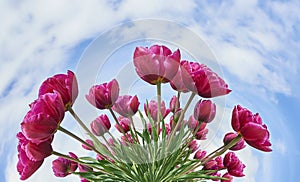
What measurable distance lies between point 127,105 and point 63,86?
11cm

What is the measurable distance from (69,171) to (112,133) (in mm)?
121

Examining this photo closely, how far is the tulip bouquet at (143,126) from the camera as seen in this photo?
592mm

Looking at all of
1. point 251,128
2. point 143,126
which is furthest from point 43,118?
point 251,128

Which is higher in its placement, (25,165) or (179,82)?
(179,82)

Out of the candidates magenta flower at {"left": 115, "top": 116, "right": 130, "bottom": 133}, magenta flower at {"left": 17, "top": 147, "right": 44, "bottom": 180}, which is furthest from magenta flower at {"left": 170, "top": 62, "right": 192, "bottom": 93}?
magenta flower at {"left": 17, "top": 147, "right": 44, "bottom": 180}

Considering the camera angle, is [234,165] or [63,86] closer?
[63,86]

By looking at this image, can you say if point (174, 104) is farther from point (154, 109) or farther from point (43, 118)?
point (43, 118)

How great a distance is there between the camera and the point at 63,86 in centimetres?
62

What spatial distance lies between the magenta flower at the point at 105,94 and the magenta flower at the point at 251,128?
0.62 ft

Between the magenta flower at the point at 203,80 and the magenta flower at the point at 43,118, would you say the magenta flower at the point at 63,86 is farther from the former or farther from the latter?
the magenta flower at the point at 203,80

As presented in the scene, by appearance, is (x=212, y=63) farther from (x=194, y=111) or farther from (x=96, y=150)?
(x=96, y=150)

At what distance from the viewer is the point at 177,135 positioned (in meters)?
0.64

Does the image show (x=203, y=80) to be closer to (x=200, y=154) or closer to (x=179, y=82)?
(x=179, y=82)

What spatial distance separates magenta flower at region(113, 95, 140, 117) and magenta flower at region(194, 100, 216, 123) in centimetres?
10
